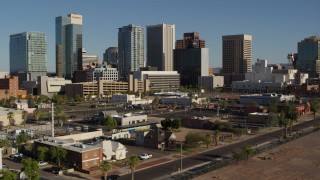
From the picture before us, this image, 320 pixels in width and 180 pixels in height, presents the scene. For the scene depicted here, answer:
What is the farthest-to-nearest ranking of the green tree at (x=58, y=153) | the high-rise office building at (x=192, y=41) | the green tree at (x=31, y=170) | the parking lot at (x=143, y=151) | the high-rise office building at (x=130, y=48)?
1. the high-rise office building at (x=130, y=48)
2. the high-rise office building at (x=192, y=41)
3. the parking lot at (x=143, y=151)
4. the green tree at (x=58, y=153)
5. the green tree at (x=31, y=170)

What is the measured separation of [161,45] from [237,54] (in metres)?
29.9

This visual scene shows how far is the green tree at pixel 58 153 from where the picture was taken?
88.8 ft

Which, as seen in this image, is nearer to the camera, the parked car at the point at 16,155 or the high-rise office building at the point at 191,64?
the parked car at the point at 16,155

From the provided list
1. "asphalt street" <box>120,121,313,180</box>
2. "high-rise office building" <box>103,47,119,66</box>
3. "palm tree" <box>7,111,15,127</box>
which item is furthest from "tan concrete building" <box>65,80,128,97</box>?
"high-rise office building" <box>103,47,119,66</box>

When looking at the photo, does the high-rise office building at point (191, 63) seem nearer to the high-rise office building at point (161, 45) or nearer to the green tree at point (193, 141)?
the high-rise office building at point (161, 45)

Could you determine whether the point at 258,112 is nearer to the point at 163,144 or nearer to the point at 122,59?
the point at 163,144

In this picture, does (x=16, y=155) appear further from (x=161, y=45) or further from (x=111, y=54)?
(x=111, y=54)

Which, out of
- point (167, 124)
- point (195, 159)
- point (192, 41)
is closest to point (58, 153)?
point (195, 159)

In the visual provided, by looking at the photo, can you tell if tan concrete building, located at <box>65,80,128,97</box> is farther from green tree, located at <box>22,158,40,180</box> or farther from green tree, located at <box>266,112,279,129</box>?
green tree, located at <box>22,158,40,180</box>

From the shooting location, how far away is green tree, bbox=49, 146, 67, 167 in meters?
27.1

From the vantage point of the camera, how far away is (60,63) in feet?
536

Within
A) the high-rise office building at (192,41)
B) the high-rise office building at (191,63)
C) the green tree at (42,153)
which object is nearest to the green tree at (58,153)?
the green tree at (42,153)

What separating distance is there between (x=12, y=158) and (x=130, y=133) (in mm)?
13919

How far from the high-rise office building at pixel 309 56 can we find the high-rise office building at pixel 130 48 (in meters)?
61.3
